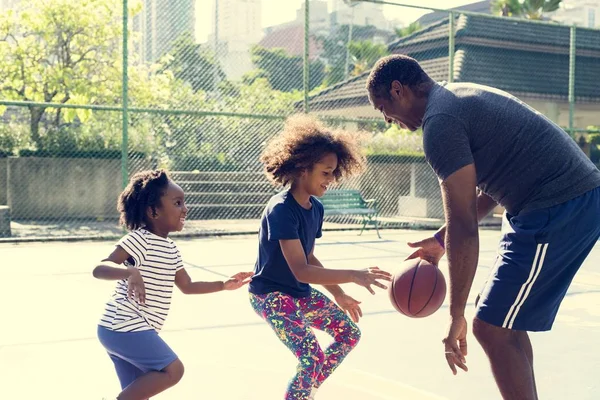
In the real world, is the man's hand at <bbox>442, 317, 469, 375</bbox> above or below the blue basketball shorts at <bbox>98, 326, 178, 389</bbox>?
above

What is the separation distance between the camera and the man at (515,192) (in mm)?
3521

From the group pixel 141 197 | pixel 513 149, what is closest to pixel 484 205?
pixel 513 149

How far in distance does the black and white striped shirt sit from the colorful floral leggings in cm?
47

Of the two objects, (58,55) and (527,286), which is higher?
Result: (58,55)

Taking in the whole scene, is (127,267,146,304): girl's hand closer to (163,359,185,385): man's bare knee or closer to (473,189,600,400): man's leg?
(163,359,185,385): man's bare knee

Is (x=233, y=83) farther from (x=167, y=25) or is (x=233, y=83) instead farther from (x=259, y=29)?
(x=167, y=25)

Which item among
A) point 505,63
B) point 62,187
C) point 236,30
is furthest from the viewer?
point 505,63

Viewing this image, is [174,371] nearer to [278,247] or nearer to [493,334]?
[278,247]

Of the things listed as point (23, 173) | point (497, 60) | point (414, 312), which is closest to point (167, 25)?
point (23, 173)

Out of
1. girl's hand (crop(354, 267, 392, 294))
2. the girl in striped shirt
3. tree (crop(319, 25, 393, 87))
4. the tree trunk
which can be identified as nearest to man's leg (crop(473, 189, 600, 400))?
girl's hand (crop(354, 267, 392, 294))

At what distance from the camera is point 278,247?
3977 millimetres

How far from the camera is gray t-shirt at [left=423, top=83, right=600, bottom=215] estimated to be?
352cm

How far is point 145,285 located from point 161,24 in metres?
13.4

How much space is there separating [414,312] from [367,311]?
293 centimetres
